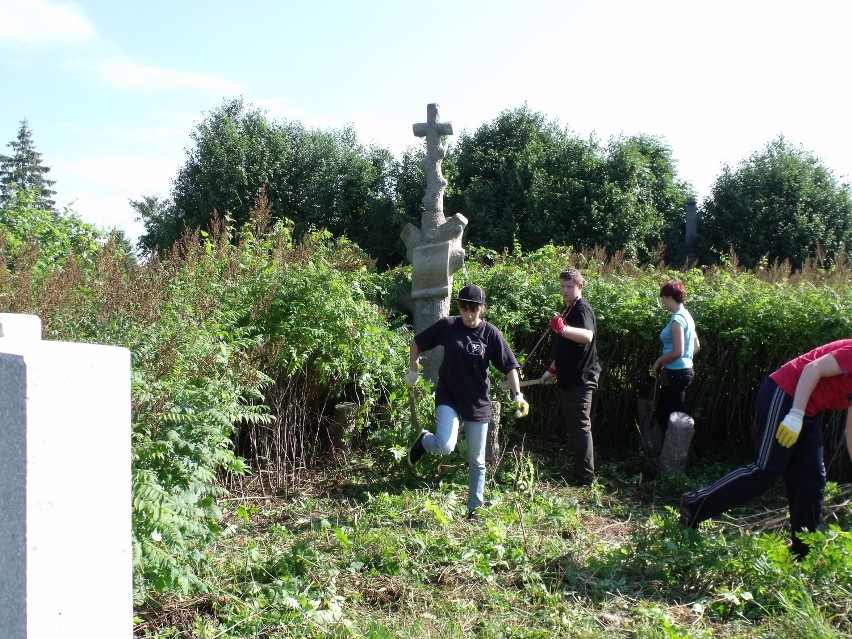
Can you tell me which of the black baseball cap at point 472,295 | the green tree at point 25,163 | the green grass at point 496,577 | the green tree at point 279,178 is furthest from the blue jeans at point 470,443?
the green tree at point 25,163

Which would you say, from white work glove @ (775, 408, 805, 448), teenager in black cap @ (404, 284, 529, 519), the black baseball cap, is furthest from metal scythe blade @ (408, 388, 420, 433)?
white work glove @ (775, 408, 805, 448)

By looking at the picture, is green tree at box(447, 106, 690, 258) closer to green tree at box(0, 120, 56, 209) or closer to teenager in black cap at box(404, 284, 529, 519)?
teenager in black cap at box(404, 284, 529, 519)

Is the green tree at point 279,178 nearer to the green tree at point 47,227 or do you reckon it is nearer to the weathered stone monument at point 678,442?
the green tree at point 47,227

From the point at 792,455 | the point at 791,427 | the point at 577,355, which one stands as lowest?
the point at 792,455

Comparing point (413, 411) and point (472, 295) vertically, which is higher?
point (472, 295)

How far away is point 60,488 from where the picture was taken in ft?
5.61

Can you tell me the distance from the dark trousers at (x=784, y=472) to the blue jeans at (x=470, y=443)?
1452mm

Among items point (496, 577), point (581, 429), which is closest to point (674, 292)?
point (581, 429)

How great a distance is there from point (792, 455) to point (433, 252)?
357 centimetres

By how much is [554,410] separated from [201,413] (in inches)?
181

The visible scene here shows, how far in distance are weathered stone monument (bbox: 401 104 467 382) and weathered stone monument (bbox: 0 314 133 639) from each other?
5066mm

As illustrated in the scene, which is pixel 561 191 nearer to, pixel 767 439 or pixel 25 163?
pixel 767 439

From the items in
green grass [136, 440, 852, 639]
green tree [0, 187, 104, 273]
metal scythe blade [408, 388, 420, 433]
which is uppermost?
green tree [0, 187, 104, 273]

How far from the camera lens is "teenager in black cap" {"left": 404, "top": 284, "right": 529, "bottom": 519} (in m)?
5.15
